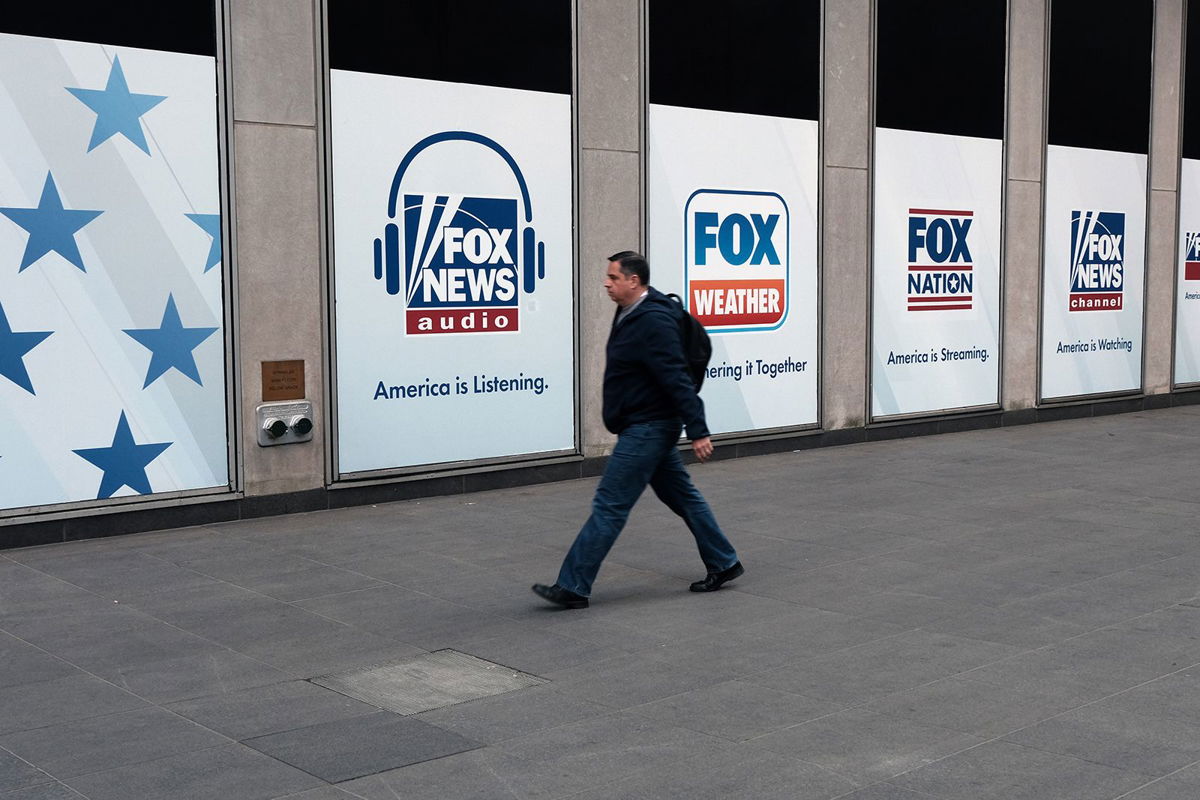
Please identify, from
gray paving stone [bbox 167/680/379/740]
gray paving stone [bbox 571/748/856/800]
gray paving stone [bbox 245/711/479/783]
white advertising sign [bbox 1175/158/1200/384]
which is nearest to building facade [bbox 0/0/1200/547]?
white advertising sign [bbox 1175/158/1200/384]

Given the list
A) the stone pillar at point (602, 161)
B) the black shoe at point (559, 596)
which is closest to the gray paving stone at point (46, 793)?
the black shoe at point (559, 596)

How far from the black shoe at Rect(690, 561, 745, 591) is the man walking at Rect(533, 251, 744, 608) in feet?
0.38

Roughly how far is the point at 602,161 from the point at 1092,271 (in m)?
7.59

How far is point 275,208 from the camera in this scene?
31.2ft

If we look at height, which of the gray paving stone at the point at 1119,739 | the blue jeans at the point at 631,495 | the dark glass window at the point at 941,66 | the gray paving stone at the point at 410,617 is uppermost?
the dark glass window at the point at 941,66

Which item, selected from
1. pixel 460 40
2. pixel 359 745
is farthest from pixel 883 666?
pixel 460 40

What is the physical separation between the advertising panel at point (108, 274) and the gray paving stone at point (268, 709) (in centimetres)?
382

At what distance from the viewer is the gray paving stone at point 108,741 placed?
183 inches

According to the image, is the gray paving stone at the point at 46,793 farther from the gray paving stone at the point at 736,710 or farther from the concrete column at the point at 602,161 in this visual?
the concrete column at the point at 602,161

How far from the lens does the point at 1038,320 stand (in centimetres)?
1559

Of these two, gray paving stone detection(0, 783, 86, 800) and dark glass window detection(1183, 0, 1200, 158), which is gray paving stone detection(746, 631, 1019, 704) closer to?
gray paving stone detection(0, 783, 86, 800)

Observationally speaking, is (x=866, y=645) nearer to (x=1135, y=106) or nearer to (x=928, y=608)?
(x=928, y=608)

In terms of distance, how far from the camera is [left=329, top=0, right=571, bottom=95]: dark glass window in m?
9.85

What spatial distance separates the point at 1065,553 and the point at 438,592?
12.3ft
